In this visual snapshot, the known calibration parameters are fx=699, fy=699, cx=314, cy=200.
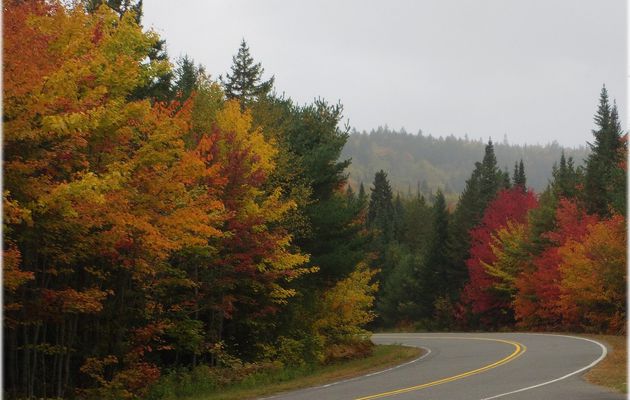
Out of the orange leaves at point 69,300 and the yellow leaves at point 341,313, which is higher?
the orange leaves at point 69,300

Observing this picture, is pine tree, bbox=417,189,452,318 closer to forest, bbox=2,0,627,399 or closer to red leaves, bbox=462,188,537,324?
red leaves, bbox=462,188,537,324

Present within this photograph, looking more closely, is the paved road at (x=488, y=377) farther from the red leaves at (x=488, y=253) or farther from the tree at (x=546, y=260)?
the red leaves at (x=488, y=253)

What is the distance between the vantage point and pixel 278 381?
71.5 feet

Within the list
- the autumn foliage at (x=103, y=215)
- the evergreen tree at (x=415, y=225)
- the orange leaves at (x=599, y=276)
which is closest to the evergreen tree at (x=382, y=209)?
the evergreen tree at (x=415, y=225)

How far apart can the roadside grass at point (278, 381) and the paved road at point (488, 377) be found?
37.3 inches

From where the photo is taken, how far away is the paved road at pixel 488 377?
15.2m

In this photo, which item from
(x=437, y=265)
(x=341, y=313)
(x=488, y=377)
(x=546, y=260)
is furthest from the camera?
(x=437, y=265)

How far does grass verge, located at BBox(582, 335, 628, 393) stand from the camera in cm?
1616

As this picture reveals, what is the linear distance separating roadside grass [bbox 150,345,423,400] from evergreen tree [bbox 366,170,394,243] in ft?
206

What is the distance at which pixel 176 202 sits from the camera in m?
17.1

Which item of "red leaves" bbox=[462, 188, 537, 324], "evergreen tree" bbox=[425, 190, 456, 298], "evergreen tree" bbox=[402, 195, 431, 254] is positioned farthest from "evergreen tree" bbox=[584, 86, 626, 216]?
"evergreen tree" bbox=[402, 195, 431, 254]

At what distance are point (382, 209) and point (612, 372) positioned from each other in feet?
283

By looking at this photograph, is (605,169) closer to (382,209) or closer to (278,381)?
(278,381)

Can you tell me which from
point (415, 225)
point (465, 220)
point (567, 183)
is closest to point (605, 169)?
point (567, 183)
